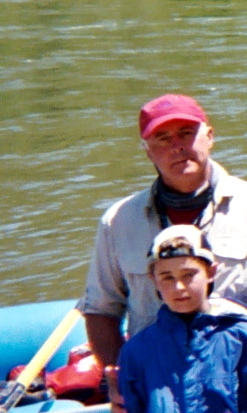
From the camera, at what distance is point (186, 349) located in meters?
3.07

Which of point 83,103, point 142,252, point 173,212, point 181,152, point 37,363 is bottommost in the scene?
point 83,103

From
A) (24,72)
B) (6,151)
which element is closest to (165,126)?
(6,151)

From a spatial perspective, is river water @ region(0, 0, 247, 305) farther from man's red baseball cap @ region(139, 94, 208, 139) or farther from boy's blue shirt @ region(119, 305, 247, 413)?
boy's blue shirt @ region(119, 305, 247, 413)

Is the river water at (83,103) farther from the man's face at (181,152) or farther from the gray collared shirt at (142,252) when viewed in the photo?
the man's face at (181,152)

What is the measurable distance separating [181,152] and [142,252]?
32 cm

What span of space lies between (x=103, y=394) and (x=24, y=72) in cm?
635

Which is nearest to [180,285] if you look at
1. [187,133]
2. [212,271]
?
[212,271]

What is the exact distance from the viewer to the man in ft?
10.9

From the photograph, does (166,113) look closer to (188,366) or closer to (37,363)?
(188,366)

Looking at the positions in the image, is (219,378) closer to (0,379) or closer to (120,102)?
(0,379)

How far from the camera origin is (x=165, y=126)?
132 inches

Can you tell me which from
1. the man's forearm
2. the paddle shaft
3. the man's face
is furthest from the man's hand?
the paddle shaft

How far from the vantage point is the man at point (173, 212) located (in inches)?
131

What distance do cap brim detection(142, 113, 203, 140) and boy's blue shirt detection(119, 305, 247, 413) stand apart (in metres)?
0.50
